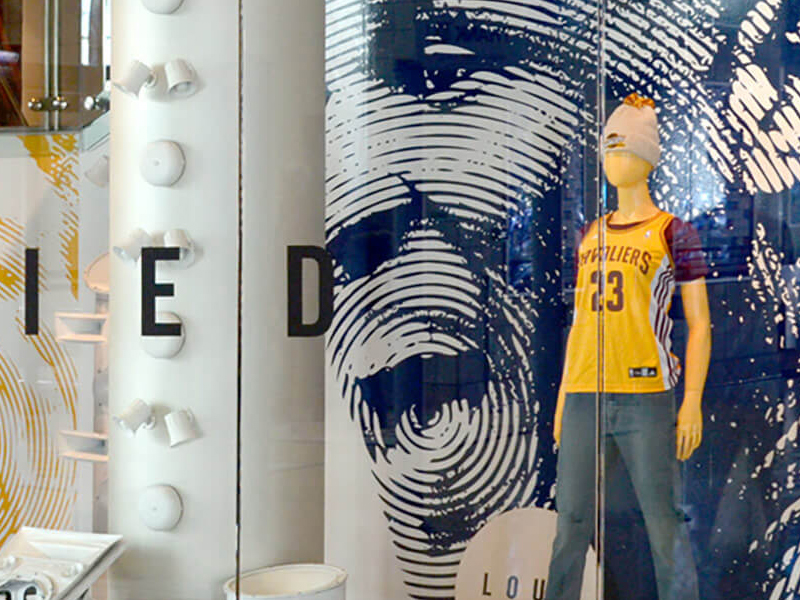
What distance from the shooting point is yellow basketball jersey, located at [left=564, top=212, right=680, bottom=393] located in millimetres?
2184

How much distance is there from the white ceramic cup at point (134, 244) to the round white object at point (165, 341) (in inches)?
5.2

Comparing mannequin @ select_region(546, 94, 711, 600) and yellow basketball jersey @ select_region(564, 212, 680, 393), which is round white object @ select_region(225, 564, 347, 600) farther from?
yellow basketball jersey @ select_region(564, 212, 680, 393)

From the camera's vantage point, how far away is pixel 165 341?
2.11 m

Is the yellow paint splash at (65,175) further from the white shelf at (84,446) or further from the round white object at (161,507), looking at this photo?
the round white object at (161,507)

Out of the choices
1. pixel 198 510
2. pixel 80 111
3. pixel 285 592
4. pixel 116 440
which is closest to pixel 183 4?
pixel 80 111

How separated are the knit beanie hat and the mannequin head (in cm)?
1

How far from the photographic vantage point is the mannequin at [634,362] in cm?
219

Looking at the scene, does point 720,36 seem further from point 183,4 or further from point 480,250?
point 183,4

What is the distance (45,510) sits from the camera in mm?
2158

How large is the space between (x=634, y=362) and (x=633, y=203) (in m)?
0.35

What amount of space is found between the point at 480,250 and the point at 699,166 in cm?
53

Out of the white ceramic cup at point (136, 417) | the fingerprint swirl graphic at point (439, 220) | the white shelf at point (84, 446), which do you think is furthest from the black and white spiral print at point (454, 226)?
the white shelf at point (84, 446)

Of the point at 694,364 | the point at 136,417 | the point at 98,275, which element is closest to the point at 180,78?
the point at 98,275

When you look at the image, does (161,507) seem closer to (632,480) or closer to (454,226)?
(454,226)
